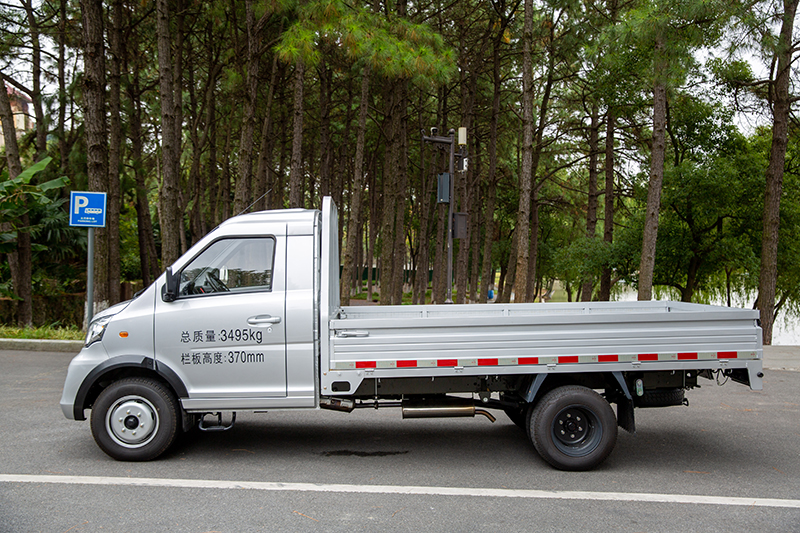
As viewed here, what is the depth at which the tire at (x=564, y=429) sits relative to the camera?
5.77m

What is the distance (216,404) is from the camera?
5.91m

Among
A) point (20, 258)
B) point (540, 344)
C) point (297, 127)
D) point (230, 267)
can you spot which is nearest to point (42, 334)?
point (20, 258)

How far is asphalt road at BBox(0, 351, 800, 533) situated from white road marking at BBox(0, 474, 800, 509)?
0.02 metres

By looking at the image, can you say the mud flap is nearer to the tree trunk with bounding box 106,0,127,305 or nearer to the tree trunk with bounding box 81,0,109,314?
the tree trunk with bounding box 81,0,109,314

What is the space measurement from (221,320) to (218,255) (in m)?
0.65

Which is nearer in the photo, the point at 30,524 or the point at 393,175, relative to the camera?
the point at 30,524

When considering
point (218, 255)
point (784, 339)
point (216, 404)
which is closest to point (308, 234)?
point (218, 255)

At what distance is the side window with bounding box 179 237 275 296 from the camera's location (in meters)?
6.02

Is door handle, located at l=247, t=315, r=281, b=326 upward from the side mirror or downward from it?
downward

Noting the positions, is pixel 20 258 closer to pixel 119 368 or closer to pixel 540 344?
pixel 119 368

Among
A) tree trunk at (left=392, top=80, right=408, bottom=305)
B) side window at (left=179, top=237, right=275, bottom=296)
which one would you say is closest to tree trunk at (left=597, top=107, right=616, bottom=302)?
tree trunk at (left=392, top=80, right=408, bottom=305)

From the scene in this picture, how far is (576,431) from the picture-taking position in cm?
592

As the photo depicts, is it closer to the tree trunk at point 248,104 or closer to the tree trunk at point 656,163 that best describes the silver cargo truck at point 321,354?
the tree trunk at point 248,104

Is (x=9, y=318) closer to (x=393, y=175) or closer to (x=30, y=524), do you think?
(x=393, y=175)
